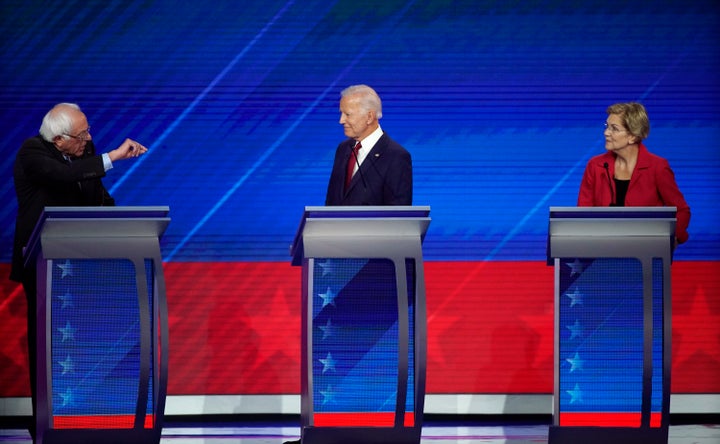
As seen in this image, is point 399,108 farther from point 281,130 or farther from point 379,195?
point 379,195

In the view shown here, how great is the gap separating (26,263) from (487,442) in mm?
2332

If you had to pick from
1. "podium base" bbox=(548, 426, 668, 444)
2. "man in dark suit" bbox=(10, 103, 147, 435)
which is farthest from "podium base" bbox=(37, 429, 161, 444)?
"podium base" bbox=(548, 426, 668, 444)

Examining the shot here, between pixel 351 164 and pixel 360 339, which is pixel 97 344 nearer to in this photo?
pixel 360 339

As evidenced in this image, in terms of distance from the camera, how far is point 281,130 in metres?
6.35

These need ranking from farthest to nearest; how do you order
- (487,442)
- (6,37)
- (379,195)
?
(6,37) < (487,442) < (379,195)

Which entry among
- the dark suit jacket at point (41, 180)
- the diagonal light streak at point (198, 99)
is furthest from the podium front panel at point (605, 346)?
the diagonal light streak at point (198, 99)

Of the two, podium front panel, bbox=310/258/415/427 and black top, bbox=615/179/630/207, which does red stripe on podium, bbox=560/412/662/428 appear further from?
black top, bbox=615/179/630/207

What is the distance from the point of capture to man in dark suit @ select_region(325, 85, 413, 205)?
4.92 metres

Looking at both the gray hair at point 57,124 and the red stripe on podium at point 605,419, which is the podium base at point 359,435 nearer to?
the red stripe on podium at point 605,419

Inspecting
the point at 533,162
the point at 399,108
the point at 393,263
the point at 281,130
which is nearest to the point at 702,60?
the point at 533,162

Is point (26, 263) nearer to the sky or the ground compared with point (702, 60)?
nearer to the ground

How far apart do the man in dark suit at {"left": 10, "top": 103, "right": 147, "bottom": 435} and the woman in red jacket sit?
197 cm

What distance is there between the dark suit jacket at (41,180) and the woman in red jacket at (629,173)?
213 cm

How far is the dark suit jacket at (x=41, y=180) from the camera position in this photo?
480 centimetres
